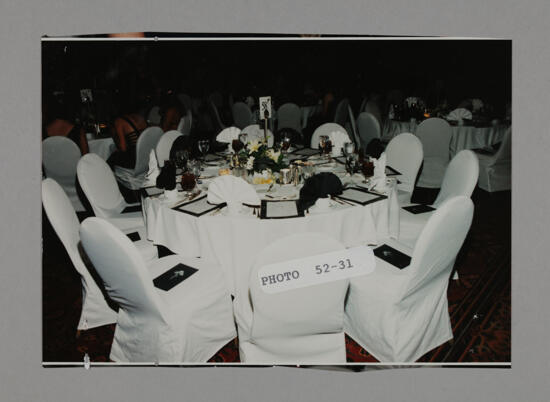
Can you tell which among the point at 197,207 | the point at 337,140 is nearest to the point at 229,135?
the point at 337,140

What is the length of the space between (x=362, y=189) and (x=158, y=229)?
1.45 metres

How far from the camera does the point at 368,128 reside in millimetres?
5129

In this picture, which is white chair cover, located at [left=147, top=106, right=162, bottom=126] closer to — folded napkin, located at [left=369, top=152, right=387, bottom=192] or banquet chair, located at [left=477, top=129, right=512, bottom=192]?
folded napkin, located at [left=369, top=152, right=387, bottom=192]

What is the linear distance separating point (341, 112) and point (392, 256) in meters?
5.59

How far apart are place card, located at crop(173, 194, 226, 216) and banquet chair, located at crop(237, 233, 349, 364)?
68 cm

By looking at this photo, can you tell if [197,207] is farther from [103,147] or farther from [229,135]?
[103,147]

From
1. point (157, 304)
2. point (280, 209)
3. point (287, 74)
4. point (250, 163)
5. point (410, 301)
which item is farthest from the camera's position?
point (287, 74)

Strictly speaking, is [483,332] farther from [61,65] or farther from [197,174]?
[61,65]

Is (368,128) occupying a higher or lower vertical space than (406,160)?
higher

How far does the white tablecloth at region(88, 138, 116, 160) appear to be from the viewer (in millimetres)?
4867

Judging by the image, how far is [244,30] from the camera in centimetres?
179

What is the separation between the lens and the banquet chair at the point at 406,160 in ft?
11.5

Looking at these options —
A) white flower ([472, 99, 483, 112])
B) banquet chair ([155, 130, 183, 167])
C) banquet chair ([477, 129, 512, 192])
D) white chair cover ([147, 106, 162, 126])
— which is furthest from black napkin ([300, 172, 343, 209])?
white flower ([472, 99, 483, 112])
